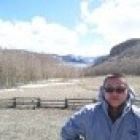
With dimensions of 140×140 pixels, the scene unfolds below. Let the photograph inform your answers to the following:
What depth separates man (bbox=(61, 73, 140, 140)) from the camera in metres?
3.62

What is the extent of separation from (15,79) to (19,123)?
7000cm

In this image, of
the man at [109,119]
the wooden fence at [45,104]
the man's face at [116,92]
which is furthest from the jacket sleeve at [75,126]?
the wooden fence at [45,104]

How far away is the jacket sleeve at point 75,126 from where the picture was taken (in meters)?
3.69

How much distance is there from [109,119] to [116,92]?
21cm

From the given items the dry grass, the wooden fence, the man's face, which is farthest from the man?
the dry grass

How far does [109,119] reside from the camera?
367 centimetres

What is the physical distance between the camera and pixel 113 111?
12.1 ft

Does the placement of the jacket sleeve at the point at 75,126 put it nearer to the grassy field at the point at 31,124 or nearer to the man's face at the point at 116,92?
the man's face at the point at 116,92

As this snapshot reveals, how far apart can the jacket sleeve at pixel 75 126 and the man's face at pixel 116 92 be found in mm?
207

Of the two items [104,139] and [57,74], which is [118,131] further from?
[57,74]

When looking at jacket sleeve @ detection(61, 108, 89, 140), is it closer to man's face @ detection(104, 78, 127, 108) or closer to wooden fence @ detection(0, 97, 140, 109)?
man's face @ detection(104, 78, 127, 108)

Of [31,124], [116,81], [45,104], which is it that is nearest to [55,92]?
[45,104]

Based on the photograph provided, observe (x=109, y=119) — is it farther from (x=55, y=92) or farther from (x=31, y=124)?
(x=55, y=92)

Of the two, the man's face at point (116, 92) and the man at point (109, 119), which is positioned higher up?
the man's face at point (116, 92)
